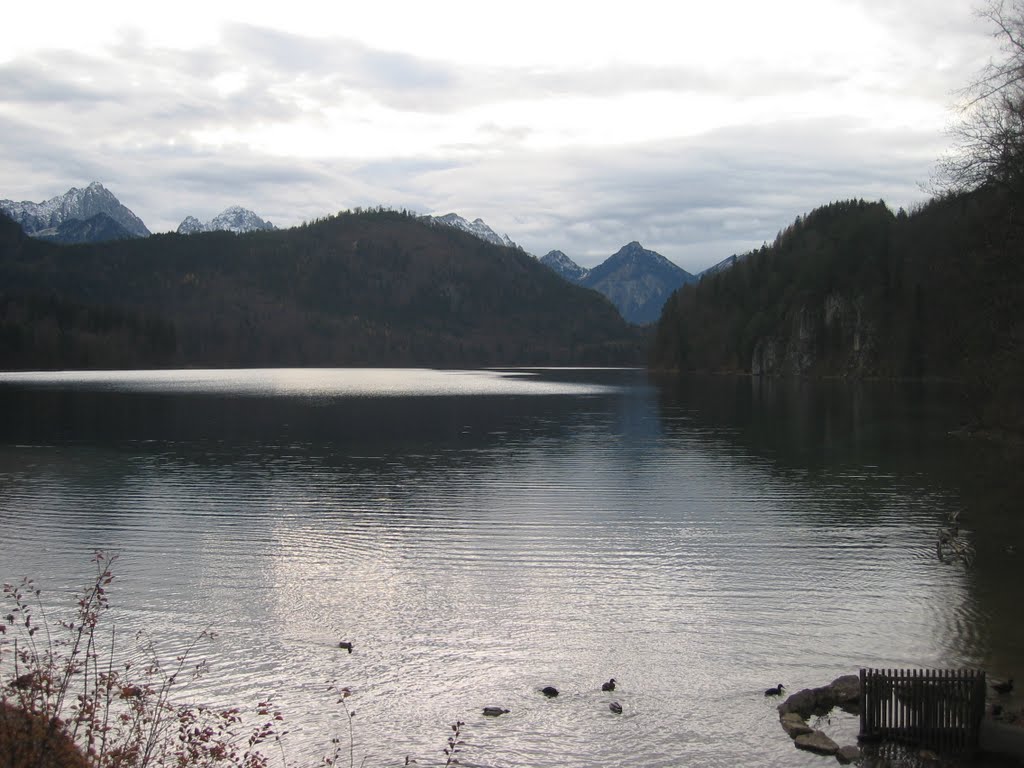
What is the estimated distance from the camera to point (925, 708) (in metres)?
15.5

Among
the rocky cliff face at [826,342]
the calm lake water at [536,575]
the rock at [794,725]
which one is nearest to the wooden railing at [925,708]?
the calm lake water at [536,575]

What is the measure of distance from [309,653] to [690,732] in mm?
8881

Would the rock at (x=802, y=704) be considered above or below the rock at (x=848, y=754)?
above

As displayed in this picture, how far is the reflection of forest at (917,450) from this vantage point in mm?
25328

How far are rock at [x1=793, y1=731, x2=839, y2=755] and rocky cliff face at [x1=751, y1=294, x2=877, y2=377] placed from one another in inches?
6483

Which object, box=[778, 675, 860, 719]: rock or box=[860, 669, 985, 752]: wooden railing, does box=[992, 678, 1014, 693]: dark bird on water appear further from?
box=[778, 675, 860, 719]: rock

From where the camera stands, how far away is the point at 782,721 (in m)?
16.6

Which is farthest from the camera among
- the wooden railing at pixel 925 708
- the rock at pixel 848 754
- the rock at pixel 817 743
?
the rock at pixel 817 743

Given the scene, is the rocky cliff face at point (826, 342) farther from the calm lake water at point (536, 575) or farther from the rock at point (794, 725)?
the rock at point (794, 725)

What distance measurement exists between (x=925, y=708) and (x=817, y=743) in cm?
200

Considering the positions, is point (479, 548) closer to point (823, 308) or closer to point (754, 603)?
point (754, 603)

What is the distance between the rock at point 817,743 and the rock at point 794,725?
12 centimetres

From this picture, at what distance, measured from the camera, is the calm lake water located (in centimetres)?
1742

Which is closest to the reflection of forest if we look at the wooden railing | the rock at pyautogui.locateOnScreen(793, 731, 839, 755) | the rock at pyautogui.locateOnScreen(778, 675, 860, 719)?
the rock at pyautogui.locateOnScreen(778, 675, 860, 719)
